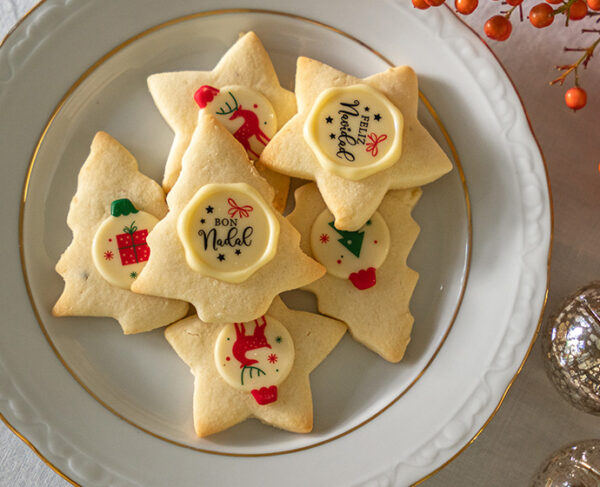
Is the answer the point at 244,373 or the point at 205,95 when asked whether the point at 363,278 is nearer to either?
the point at 244,373

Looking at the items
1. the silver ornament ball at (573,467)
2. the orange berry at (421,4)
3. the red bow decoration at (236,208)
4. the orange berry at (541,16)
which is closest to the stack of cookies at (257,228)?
the red bow decoration at (236,208)

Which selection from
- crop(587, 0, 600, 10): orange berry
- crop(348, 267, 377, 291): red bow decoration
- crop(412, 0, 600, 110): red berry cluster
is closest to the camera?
crop(587, 0, 600, 10): orange berry

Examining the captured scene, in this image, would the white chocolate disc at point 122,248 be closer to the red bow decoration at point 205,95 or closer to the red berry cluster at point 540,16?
the red bow decoration at point 205,95

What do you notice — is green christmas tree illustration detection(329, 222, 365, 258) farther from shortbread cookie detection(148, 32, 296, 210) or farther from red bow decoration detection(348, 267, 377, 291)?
shortbread cookie detection(148, 32, 296, 210)

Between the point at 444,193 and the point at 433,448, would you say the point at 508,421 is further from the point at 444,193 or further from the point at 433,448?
the point at 444,193

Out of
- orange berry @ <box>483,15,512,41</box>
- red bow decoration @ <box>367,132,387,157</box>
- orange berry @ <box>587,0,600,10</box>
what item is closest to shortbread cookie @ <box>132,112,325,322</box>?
red bow decoration @ <box>367,132,387,157</box>

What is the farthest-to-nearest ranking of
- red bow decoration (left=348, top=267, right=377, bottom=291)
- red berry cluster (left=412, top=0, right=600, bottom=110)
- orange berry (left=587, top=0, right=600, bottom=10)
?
red bow decoration (left=348, top=267, right=377, bottom=291) → red berry cluster (left=412, top=0, right=600, bottom=110) → orange berry (left=587, top=0, right=600, bottom=10)

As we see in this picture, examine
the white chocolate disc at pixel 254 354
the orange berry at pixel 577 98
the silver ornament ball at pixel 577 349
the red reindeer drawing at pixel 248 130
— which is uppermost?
the red reindeer drawing at pixel 248 130
